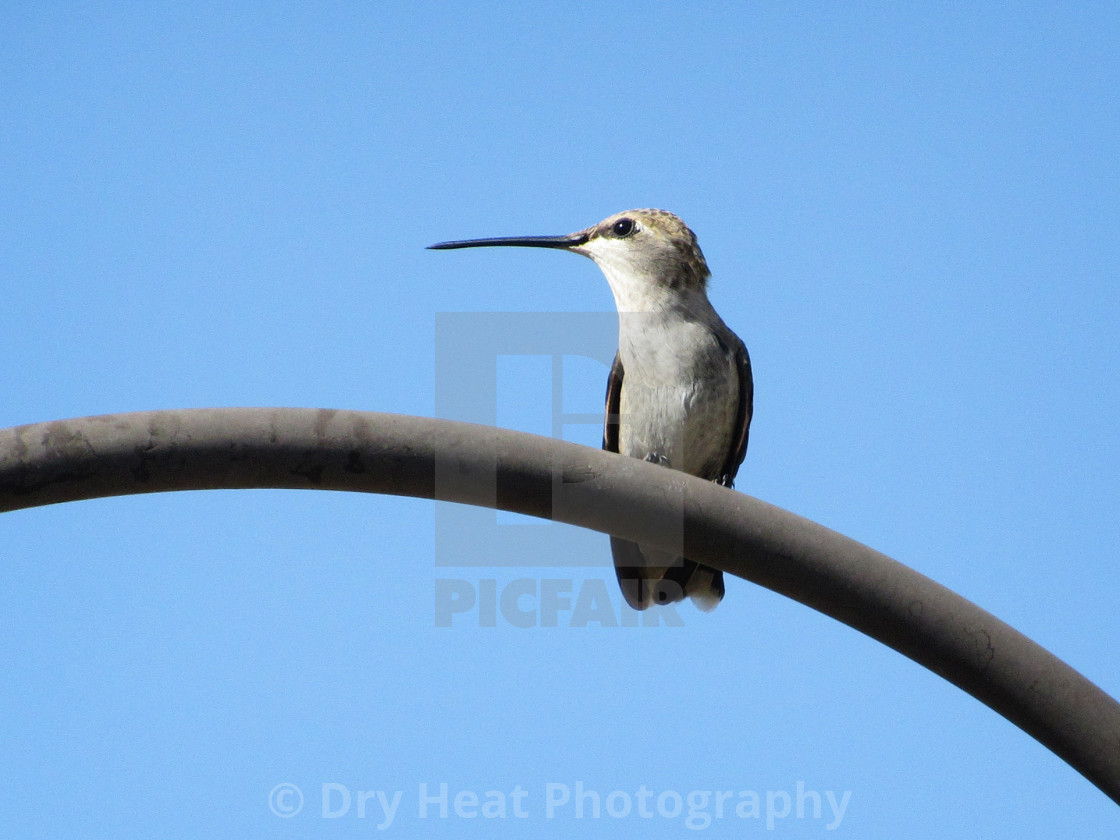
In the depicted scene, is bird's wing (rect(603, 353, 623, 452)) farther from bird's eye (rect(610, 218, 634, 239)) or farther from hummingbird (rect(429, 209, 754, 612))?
bird's eye (rect(610, 218, 634, 239))

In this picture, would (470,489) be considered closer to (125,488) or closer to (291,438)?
(291,438)

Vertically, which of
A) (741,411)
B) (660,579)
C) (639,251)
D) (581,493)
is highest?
(639,251)

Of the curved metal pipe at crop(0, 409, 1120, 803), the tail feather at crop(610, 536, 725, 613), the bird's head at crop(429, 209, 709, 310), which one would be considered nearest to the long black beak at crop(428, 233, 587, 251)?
the bird's head at crop(429, 209, 709, 310)

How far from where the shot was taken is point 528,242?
643 centimetres

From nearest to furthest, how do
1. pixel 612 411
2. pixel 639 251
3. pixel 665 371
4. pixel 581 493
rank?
pixel 581 493 → pixel 665 371 → pixel 639 251 → pixel 612 411

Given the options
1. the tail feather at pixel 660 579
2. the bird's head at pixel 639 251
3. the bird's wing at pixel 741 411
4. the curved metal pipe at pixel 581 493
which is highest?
the bird's head at pixel 639 251

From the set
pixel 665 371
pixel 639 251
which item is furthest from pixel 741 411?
pixel 639 251

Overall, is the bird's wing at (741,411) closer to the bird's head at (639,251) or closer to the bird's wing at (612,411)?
the bird's head at (639,251)

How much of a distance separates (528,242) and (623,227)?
560 mm

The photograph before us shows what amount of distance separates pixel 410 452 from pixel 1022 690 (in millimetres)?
1636

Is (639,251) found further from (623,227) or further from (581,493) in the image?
(581,493)

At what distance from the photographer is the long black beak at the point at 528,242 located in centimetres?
632

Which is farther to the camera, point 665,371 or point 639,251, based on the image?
point 639,251

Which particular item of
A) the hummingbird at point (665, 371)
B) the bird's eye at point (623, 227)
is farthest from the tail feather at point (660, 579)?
the bird's eye at point (623, 227)
